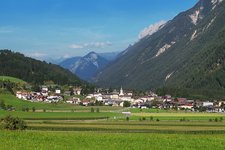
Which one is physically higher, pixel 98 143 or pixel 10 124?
pixel 10 124

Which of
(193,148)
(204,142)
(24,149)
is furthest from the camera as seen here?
(204,142)

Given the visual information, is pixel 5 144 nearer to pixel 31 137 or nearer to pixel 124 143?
pixel 31 137

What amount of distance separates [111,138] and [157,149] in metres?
8.93

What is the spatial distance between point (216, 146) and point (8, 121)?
47.2 meters

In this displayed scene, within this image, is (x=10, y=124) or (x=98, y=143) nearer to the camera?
A: (x=98, y=143)

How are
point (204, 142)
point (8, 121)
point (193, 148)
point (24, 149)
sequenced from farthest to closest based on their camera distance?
point (8, 121) → point (204, 142) → point (193, 148) → point (24, 149)

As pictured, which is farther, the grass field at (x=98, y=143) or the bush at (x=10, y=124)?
the bush at (x=10, y=124)

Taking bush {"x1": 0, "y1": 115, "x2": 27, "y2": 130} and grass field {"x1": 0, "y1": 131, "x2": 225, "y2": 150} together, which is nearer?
grass field {"x1": 0, "y1": 131, "x2": 225, "y2": 150}

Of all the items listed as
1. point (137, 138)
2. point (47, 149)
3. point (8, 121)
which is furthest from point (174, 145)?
point (8, 121)

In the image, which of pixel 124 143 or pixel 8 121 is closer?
pixel 124 143

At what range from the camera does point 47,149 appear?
41000 millimetres

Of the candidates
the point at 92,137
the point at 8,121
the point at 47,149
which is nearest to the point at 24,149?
the point at 47,149

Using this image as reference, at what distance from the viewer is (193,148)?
1748 inches

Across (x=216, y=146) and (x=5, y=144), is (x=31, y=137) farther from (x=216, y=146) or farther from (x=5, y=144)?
(x=216, y=146)
